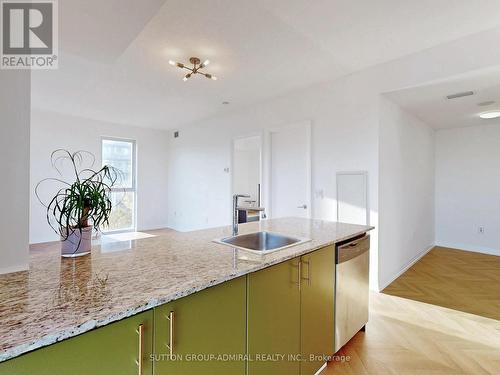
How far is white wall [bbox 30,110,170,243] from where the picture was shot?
508cm

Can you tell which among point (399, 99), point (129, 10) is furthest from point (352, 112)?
point (129, 10)

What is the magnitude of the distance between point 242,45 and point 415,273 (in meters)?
3.80

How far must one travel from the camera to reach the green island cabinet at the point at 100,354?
62 cm

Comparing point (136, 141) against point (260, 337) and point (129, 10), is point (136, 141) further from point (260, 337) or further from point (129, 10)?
point (260, 337)

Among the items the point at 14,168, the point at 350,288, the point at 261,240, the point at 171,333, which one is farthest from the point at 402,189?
the point at 14,168

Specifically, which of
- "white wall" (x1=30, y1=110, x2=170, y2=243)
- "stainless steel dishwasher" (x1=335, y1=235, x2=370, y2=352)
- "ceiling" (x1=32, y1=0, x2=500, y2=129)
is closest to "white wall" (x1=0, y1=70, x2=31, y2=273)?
"ceiling" (x1=32, y1=0, x2=500, y2=129)

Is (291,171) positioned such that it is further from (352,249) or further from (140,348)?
(140,348)

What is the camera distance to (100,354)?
2.39 feet

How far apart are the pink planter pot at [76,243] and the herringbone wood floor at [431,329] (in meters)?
1.72

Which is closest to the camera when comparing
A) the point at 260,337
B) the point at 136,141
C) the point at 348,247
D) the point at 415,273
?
the point at 260,337

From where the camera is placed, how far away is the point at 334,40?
8.21 ft

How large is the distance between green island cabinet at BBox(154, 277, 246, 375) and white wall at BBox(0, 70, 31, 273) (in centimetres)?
67

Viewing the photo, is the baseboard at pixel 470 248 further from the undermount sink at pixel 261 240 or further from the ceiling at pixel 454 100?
the undermount sink at pixel 261 240

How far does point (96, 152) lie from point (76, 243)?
215 inches
